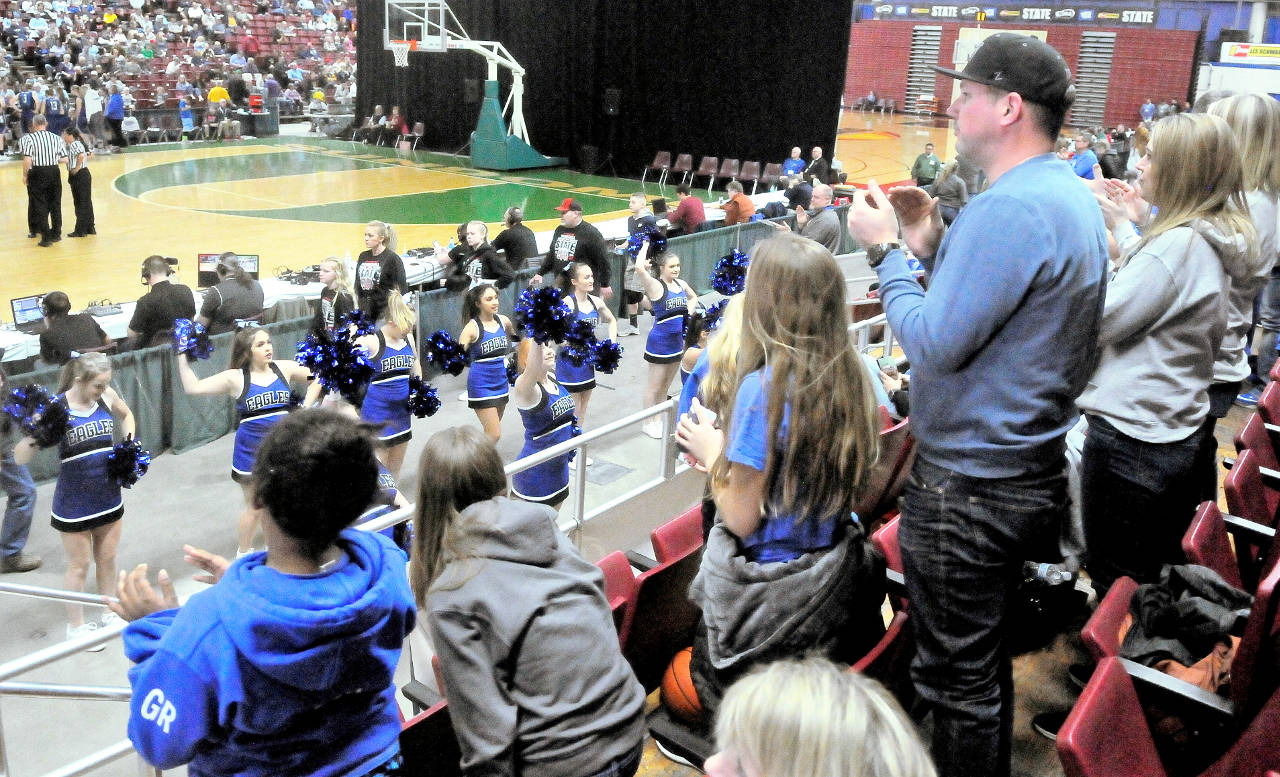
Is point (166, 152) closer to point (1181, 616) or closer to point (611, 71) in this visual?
point (611, 71)

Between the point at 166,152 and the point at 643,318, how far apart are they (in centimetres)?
1529

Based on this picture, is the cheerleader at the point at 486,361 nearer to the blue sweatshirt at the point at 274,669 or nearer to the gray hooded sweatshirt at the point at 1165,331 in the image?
the gray hooded sweatshirt at the point at 1165,331

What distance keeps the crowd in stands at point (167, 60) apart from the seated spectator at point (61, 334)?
46.1ft

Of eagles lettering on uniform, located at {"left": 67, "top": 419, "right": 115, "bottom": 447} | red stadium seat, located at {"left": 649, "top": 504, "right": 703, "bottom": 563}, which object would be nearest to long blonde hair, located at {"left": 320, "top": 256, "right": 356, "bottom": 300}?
eagles lettering on uniform, located at {"left": 67, "top": 419, "right": 115, "bottom": 447}

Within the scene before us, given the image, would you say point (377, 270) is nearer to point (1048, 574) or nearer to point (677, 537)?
point (677, 537)

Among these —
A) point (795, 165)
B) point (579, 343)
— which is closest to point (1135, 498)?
point (579, 343)

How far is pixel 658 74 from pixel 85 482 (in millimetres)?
17066

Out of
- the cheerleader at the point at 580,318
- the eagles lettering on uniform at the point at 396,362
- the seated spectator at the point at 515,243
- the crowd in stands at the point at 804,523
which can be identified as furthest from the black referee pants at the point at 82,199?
the crowd in stands at the point at 804,523

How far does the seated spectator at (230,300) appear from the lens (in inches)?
327

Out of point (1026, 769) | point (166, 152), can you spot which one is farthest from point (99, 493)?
point (166, 152)

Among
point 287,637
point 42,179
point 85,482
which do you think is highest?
point 287,637

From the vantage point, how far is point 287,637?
5.46ft

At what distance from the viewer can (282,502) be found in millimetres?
1708

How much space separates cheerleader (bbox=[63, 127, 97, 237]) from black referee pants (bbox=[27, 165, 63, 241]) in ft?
0.69
